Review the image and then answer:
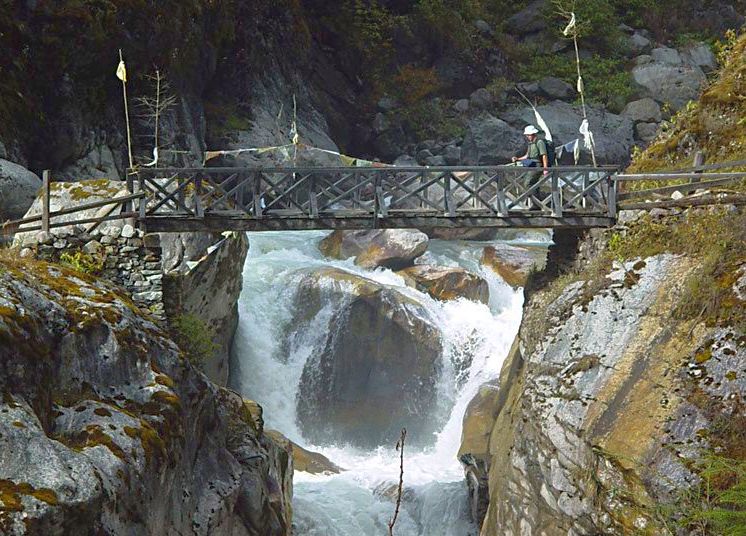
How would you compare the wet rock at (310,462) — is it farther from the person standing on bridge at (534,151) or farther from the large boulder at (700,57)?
the large boulder at (700,57)

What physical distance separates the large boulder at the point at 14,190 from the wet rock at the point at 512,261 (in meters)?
12.2

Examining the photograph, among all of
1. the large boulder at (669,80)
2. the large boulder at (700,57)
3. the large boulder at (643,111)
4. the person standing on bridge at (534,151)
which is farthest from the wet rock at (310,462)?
the large boulder at (700,57)

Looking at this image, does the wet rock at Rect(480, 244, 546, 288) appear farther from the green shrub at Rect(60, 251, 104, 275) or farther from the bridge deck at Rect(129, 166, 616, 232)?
the green shrub at Rect(60, 251, 104, 275)

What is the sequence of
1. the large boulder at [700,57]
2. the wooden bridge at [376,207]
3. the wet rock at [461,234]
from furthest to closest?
the large boulder at [700,57], the wet rock at [461,234], the wooden bridge at [376,207]

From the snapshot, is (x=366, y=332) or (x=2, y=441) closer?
(x=2, y=441)

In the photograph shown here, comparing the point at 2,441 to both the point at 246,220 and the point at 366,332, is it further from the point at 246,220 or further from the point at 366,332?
the point at 366,332

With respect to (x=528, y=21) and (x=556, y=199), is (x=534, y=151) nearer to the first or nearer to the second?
(x=556, y=199)

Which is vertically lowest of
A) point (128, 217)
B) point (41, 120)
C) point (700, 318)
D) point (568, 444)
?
point (568, 444)

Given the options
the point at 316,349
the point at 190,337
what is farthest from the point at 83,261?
the point at 316,349

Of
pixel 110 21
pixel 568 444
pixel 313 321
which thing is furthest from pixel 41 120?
pixel 568 444

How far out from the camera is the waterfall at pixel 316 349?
1521cm

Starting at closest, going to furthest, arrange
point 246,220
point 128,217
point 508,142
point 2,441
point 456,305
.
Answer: point 2,441 < point 128,217 < point 246,220 < point 456,305 < point 508,142

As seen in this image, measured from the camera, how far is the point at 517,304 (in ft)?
72.9

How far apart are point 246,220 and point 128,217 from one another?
1993 millimetres
